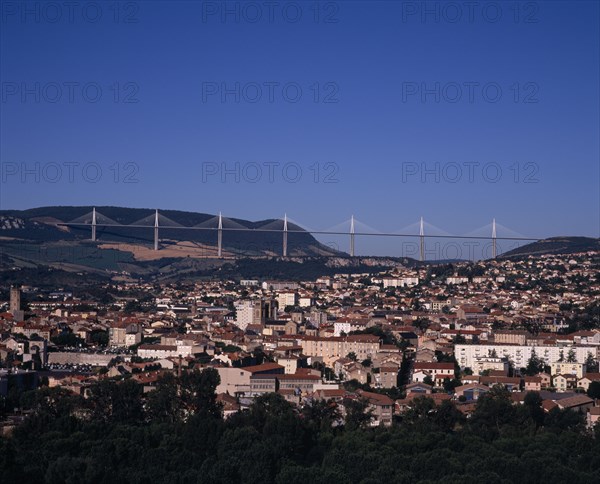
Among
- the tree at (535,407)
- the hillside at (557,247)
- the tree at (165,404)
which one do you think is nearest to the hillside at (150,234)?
the hillside at (557,247)

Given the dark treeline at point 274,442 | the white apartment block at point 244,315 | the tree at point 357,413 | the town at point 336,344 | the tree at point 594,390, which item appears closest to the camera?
the dark treeline at point 274,442

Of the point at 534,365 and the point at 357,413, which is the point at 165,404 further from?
the point at 534,365

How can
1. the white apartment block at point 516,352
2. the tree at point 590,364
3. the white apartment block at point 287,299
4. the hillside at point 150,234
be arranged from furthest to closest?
the hillside at point 150,234, the white apartment block at point 287,299, the white apartment block at point 516,352, the tree at point 590,364

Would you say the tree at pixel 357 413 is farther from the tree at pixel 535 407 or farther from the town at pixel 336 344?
the tree at pixel 535 407

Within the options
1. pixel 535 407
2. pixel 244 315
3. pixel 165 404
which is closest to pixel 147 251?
pixel 244 315

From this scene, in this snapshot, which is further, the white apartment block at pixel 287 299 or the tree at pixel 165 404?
the white apartment block at pixel 287 299

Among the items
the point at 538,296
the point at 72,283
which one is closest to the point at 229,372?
the point at 538,296
